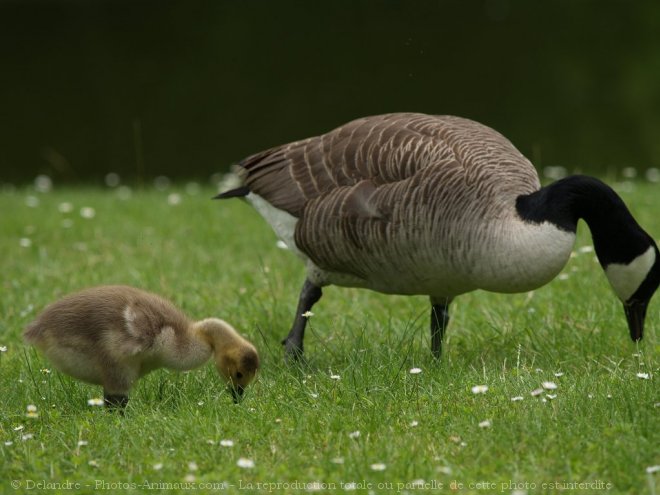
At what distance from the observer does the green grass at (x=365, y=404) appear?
4379mm

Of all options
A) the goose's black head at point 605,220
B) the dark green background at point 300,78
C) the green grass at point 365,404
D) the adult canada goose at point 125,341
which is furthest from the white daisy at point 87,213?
the dark green background at point 300,78

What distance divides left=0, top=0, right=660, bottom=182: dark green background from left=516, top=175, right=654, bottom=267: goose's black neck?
444 inches

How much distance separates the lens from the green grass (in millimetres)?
4379

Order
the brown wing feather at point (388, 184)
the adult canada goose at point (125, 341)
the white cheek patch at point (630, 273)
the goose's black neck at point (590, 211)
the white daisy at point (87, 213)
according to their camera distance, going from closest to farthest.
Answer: the adult canada goose at point (125, 341) → the goose's black neck at point (590, 211) → the white cheek patch at point (630, 273) → the brown wing feather at point (388, 184) → the white daisy at point (87, 213)

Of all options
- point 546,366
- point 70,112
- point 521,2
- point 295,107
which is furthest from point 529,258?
point 521,2

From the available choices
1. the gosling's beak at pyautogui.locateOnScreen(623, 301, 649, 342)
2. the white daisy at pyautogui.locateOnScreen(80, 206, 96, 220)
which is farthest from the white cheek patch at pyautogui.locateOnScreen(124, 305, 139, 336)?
the white daisy at pyautogui.locateOnScreen(80, 206, 96, 220)

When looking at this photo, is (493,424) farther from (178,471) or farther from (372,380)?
(178,471)

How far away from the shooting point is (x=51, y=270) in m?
8.97

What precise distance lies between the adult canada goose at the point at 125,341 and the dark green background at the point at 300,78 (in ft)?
39.9

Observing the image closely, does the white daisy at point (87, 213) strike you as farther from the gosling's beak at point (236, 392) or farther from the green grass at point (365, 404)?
the gosling's beak at point (236, 392)

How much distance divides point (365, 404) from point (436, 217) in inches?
48.0

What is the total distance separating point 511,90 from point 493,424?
19398 mm

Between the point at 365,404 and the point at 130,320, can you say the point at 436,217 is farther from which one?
the point at 130,320

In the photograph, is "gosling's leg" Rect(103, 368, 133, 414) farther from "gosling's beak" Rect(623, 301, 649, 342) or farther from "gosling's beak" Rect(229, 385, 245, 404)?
"gosling's beak" Rect(623, 301, 649, 342)
